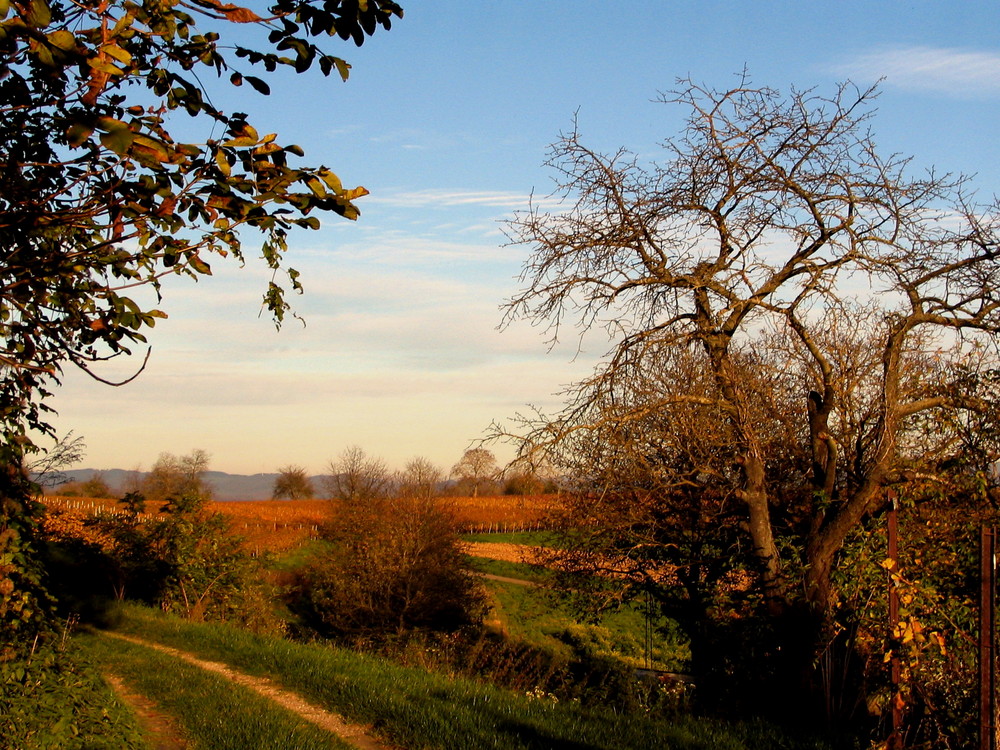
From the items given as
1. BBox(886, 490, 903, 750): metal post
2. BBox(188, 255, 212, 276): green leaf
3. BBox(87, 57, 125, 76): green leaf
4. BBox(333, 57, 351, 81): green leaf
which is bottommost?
BBox(886, 490, 903, 750): metal post

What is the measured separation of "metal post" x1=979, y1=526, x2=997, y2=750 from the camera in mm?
5168

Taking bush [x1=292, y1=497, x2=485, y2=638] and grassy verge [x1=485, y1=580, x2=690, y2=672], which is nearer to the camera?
grassy verge [x1=485, y1=580, x2=690, y2=672]

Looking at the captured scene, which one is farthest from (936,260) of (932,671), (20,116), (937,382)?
(20,116)

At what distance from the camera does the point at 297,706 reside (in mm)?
8023

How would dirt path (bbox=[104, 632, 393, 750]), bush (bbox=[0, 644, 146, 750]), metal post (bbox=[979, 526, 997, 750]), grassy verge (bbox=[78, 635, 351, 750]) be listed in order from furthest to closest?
1. dirt path (bbox=[104, 632, 393, 750])
2. grassy verge (bbox=[78, 635, 351, 750])
3. bush (bbox=[0, 644, 146, 750])
4. metal post (bbox=[979, 526, 997, 750])

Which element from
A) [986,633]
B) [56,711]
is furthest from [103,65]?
[986,633]

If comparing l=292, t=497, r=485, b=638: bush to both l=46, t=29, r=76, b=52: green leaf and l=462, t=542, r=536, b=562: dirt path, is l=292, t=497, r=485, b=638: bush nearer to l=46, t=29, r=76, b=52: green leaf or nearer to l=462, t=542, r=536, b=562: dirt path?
l=462, t=542, r=536, b=562: dirt path

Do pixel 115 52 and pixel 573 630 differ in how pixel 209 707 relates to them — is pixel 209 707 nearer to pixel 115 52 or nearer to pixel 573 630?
pixel 115 52

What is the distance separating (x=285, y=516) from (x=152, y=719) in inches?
1871

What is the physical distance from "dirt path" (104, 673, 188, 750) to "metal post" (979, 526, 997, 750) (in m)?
5.74

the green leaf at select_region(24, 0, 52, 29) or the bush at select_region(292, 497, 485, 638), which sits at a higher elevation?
the green leaf at select_region(24, 0, 52, 29)

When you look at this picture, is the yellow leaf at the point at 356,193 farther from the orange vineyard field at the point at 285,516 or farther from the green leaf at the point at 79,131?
the orange vineyard field at the point at 285,516

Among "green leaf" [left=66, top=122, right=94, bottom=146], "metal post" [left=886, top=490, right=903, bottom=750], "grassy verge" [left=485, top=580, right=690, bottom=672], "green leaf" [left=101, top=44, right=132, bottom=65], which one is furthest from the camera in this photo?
"grassy verge" [left=485, top=580, right=690, bottom=672]

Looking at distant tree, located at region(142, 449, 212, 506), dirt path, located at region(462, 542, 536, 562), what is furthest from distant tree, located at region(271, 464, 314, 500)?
dirt path, located at region(462, 542, 536, 562)
